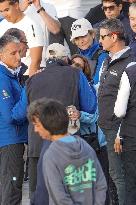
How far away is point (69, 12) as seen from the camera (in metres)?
9.14

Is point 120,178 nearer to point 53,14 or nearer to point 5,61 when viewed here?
point 5,61

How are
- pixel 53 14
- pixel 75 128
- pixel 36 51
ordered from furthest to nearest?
pixel 53 14 < pixel 36 51 < pixel 75 128

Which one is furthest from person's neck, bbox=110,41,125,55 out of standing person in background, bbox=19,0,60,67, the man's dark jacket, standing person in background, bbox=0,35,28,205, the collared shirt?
standing person in background, bbox=19,0,60,67

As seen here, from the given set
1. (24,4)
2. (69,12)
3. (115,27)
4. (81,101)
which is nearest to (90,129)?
(81,101)

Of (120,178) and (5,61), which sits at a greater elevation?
(5,61)

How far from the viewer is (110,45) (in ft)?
21.8

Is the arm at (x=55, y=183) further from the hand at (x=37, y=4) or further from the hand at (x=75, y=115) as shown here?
the hand at (x=37, y=4)

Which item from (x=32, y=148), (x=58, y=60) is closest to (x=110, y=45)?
(x=58, y=60)

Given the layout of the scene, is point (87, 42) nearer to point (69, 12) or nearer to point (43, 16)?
point (43, 16)

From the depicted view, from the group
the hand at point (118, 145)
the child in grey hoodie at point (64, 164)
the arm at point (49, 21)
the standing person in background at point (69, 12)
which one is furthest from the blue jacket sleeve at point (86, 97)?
the standing person in background at point (69, 12)

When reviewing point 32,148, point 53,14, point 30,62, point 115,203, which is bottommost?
point 115,203

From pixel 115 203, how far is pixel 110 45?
1635mm

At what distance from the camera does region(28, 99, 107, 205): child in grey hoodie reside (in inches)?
172

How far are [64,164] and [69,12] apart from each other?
503 centimetres
